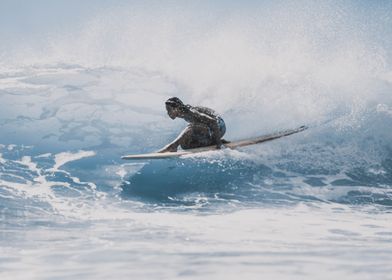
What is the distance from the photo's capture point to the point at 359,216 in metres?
9.83

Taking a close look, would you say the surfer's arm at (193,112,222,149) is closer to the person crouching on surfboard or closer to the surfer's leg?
the person crouching on surfboard

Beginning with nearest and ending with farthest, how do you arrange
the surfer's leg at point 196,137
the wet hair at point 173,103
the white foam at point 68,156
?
the wet hair at point 173,103
the surfer's leg at point 196,137
the white foam at point 68,156

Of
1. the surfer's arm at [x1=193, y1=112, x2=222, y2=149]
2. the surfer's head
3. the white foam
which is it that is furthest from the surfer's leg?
the white foam

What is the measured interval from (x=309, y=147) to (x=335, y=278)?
1292cm

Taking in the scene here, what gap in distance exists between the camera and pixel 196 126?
1140 cm

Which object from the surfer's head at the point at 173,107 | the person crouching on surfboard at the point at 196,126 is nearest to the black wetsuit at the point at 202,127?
the person crouching on surfboard at the point at 196,126

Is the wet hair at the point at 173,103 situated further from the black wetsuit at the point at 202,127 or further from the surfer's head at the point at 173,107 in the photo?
the black wetsuit at the point at 202,127

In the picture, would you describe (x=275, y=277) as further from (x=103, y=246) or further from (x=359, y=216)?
(x=359, y=216)

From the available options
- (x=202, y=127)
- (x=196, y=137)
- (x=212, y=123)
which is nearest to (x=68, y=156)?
(x=196, y=137)

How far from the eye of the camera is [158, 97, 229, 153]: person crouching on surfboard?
11203 millimetres

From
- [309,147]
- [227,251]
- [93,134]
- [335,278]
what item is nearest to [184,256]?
[227,251]

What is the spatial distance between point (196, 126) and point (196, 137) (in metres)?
0.27

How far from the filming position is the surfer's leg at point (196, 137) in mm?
11383

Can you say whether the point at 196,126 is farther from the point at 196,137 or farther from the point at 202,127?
the point at 196,137
